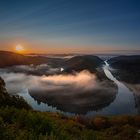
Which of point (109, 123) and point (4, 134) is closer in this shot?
point (4, 134)

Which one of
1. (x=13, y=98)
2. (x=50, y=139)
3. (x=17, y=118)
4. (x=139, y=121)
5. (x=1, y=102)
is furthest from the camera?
(x=139, y=121)

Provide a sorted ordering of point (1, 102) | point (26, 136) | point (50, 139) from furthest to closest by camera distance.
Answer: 1. point (1, 102)
2. point (26, 136)
3. point (50, 139)

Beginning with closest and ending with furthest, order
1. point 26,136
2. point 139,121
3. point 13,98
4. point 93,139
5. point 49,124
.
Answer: point 26,136
point 93,139
point 49,124
point 13,98
point 139,121

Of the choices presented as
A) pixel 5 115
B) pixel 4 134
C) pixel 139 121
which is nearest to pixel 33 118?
pixel 5 115

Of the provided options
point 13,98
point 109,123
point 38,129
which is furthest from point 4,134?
point 109,123

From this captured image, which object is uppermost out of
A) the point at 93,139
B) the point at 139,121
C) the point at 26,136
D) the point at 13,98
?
the point at 26,136

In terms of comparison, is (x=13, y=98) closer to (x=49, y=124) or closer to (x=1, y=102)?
(x=1, y=102)

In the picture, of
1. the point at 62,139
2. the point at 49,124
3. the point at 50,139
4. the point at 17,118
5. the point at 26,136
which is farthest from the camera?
the point at 17,118

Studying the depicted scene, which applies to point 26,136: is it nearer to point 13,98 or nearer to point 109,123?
point 13,98

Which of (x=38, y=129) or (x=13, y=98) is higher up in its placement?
(x=38, y=129)
